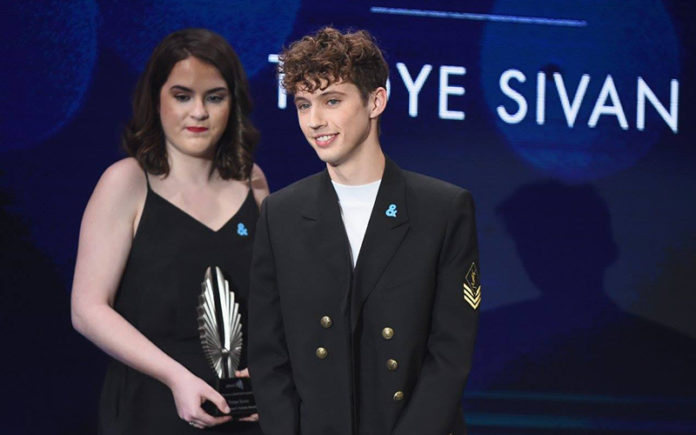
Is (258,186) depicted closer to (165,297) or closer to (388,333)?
(165,297)

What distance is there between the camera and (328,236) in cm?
184

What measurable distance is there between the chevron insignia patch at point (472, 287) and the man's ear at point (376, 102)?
1.16 feet

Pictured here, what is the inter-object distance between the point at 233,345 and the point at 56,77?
1.30 m

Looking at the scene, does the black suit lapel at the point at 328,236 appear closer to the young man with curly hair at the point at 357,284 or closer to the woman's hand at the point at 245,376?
the young man with curly hair at the point at 357,284

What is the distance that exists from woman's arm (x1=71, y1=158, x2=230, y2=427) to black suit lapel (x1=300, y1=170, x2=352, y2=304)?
0.52m

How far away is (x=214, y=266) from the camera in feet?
7.55

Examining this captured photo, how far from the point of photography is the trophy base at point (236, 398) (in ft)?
7.06

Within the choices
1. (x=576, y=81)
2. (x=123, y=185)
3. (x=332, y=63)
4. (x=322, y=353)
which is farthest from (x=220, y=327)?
(x=576, y=81)

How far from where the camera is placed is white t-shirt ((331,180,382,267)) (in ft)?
6.11

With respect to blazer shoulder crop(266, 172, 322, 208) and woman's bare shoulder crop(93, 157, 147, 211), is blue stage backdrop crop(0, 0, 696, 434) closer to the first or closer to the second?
woman's bare shoulder crop(93, 157, 147, 211)

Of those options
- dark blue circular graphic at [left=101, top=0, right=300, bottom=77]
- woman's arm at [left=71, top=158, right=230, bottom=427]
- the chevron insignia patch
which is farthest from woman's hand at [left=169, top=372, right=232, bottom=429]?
dark blue circular graphic at [left=101, top=0, right=300, bottom=77]

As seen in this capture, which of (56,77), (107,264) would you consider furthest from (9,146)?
(107,264)

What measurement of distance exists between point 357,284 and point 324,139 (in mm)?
286

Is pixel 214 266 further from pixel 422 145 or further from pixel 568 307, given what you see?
pixel 568 307
